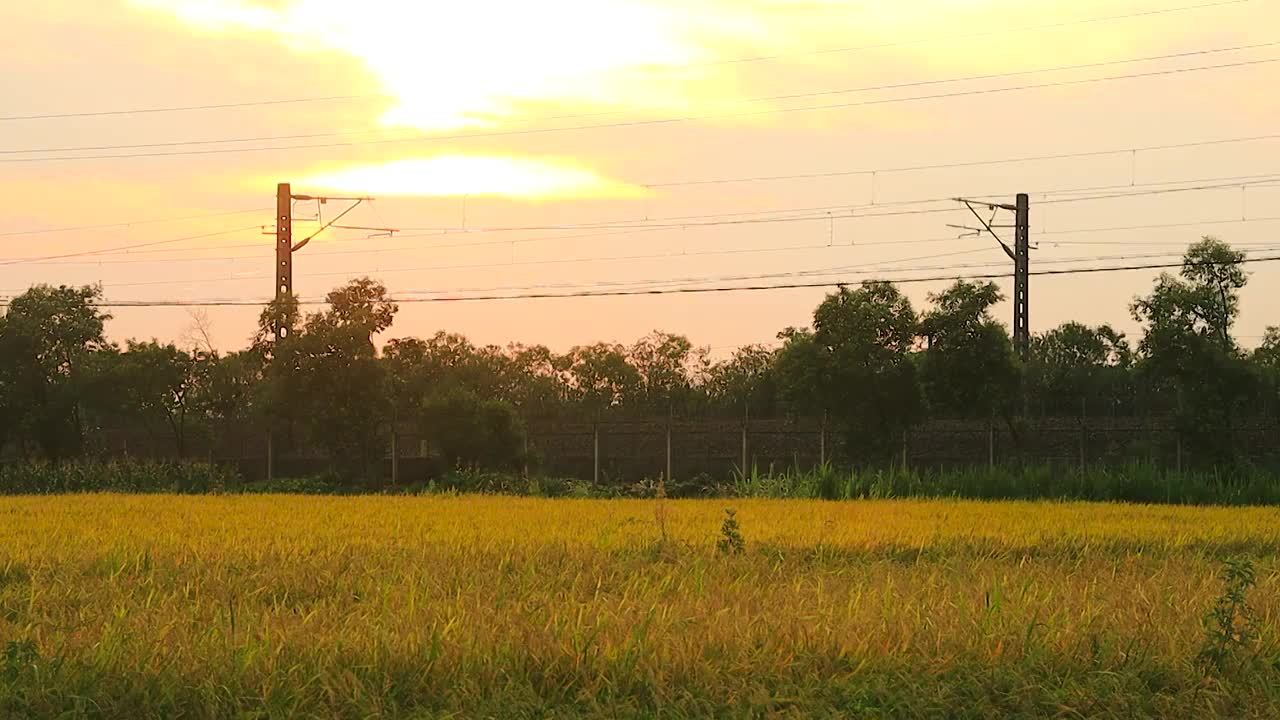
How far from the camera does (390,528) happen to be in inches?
719

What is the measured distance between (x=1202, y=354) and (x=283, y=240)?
87.2 ft

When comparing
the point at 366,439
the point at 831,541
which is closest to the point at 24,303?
the point at 366,439

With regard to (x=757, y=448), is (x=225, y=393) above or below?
above

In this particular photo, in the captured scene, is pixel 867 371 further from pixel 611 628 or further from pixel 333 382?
pixel 611 628

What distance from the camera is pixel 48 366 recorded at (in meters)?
45.4

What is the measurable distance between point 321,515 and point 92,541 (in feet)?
16.9

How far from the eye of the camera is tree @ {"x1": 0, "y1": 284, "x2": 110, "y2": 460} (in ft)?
147

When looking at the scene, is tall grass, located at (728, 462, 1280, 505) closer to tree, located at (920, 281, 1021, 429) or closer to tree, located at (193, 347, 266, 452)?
tree, located at (920, 281, 1021, 429)

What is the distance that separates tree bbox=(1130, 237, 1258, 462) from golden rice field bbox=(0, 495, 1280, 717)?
20917mm

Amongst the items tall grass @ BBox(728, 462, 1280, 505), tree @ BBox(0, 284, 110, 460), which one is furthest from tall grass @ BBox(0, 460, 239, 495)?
tall grass @ BBox(728, 462, 1280, 505)

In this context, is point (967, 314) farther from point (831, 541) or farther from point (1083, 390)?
point (1083, 390)

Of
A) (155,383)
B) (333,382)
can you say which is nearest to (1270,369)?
(333,382)

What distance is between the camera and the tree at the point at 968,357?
120 ft

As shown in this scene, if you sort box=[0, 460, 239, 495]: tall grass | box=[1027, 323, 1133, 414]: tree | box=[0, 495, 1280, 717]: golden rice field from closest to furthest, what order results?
box=[0, 495, 1280, 717]: golden rice field, box=[0, 460, 239, 495]: tall grass, box=[1027, 323, 1133, 414]: tree
